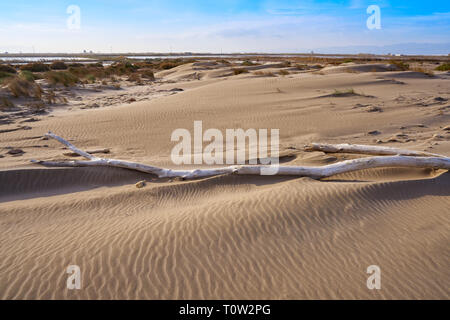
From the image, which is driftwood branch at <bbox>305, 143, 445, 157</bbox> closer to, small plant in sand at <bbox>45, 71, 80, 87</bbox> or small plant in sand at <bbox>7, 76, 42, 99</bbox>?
small plant in sand at <bbox>7, 76, 42, 99</bbox>

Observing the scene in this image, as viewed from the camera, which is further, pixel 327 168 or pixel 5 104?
pixel 5 104

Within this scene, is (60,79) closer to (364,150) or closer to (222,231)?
(364,150)

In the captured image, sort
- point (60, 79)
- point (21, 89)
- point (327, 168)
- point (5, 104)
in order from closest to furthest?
point (327, 168) → point (5, 104) → point (21, 89) → point (60, 79)

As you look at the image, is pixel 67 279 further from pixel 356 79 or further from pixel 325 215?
pixel 356 79

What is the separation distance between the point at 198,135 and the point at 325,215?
18.5 ft

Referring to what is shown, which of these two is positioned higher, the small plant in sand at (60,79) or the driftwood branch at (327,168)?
the small plant in sand at (60,79)

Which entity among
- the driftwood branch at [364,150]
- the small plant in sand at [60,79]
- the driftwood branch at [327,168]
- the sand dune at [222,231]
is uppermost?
the small plant in sand at [60,79]

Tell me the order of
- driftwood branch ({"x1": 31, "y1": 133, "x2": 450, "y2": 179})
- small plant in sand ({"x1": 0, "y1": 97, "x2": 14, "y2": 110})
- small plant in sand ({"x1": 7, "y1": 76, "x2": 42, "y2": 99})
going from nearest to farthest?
driftwood branch ({"x1": 31, "y1": 133, "x2": 450, "y2": 179}), small plant in sand ({"x1": 0, "y1": 97, "x2": 14, "y2": 110}), small plant in sand ({"x1": 7, "y1": 76, "x2": 42, "y2": 99})

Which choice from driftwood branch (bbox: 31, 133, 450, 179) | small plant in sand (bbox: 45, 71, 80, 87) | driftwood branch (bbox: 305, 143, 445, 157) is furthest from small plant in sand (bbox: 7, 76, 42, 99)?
driftwood branch (bbox: 305, 143, 445, 157)

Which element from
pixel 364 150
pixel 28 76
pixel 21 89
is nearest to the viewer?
pixel 364 150

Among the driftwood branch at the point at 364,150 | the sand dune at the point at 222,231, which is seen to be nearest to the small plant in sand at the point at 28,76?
the sand dune at the point at 222,231

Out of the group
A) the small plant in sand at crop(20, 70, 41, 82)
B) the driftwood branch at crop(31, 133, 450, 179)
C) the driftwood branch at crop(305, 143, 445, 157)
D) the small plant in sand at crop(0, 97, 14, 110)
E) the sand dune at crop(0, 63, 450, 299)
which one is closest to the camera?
the sand dune at crop(0, 63, 450, 299)

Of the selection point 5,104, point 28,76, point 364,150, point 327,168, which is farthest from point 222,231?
point 28,76

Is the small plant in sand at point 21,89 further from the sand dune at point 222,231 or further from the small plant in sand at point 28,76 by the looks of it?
the sand dune at point 222,231
